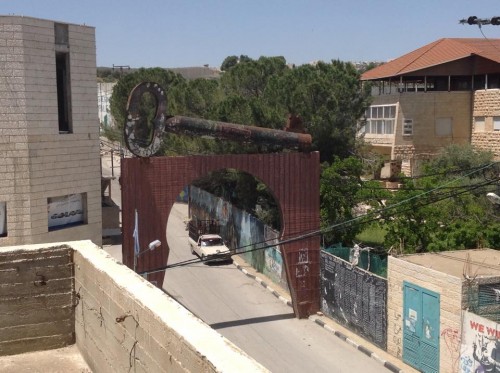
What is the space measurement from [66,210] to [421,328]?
10341mm

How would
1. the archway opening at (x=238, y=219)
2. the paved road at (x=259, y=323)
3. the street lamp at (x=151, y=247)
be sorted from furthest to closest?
the archway opening at (x=238, y=219) < the street lamp at (x=151, y=247) < the paved road at (x=259, y=323)

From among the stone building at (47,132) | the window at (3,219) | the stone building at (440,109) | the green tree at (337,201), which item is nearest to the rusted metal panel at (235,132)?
the stone building at (47,132)

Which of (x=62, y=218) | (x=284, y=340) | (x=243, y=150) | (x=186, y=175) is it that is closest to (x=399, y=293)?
(x=284, y=340)

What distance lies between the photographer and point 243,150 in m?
31.6

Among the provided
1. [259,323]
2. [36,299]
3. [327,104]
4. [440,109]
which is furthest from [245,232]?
[36,299]

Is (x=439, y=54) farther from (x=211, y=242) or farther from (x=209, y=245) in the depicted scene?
(x=209, y=245)

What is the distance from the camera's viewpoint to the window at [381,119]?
135ft

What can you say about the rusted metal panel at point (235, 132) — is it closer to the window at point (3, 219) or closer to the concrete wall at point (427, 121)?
the window at point (3, 219)

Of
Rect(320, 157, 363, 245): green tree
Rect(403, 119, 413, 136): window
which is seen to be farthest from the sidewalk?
Rect(403, 119, 413, 136): window

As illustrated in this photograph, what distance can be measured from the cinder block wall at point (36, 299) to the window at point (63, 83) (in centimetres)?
1165

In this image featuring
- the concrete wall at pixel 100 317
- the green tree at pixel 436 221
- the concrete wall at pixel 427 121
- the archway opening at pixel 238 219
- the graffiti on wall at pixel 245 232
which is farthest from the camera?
the concrete wall at pixel 427 121

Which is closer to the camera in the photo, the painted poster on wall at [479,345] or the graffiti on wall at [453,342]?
the painted poster on wall at [479,345]

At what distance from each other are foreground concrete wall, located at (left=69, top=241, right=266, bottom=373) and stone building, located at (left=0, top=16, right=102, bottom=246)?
10.4 m

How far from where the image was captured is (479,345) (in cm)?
1467
